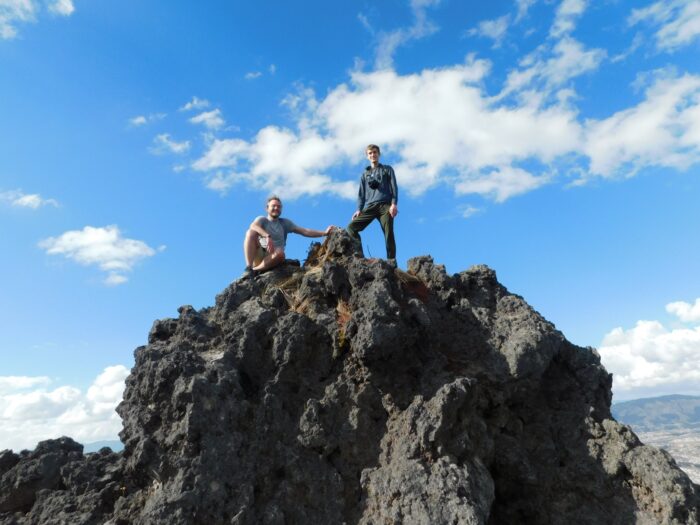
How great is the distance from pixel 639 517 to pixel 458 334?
4.65 metres

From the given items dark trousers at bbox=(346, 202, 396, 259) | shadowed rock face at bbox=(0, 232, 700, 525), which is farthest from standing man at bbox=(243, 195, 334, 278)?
shadowed rock face at bbox=(0, 232, 700, 525)

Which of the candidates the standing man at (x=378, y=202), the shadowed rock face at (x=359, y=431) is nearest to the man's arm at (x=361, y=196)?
the standing man at (x=378, y=202)

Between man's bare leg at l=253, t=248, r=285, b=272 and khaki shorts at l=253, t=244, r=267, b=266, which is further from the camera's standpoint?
khaki shorts at l=253, t=244, r=267, b=266

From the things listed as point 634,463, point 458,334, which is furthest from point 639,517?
point 458,334

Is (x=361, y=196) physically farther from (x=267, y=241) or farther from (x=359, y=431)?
(x=359, y=431)

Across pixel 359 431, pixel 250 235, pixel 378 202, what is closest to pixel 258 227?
pixel 250 235

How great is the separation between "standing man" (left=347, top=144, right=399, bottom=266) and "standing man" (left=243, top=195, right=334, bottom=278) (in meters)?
1.30

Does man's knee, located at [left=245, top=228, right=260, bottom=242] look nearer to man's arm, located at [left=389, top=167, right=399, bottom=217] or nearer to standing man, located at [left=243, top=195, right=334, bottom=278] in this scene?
standing man, located at [left=243, top=195, right=334, bottom=278]

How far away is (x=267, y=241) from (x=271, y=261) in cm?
74

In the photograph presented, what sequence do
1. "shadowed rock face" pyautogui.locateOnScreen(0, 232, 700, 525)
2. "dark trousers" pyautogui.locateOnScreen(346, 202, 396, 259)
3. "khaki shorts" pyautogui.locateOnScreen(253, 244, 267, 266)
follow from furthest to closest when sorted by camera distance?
"dark trousers" pyautogui.locateOnScreen(346, 202, 396, 259) < "khaki shorts" pyautogui.locateOnScreen(253, 244, 267, 266) < "shadowed rock face" pyautogui.locateOnScreen(0, 232, 700, 525)

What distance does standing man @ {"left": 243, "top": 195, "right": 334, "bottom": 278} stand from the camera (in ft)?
43.2

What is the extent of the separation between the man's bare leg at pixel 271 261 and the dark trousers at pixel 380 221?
226cm

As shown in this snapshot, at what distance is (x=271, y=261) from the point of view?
1312 centimetres

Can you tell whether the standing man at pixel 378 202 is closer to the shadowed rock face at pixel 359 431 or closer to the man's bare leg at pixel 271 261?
the man's bare leg at pixel 271 261
